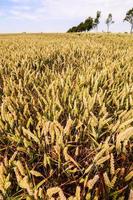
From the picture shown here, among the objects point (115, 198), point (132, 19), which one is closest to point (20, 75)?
point (115, 198)

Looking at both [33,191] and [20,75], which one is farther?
[20,75]

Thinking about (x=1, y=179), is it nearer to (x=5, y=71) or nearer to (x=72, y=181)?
(x=72, y=181)

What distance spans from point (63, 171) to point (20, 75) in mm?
1874

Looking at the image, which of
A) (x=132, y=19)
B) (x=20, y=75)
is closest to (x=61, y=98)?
(x=20, y=75)

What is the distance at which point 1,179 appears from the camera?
3.64ft

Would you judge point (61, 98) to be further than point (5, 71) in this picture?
No

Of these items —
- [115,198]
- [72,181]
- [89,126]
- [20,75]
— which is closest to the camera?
[115,198]

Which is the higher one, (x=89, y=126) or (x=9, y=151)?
(x=89, y=126)

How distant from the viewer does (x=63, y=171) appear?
1.25 meters

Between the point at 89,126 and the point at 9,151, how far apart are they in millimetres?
413

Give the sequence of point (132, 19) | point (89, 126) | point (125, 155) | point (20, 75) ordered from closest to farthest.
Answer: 1. point (125, 155)
2. point (89, 126)
3. point (20, 75)
4. point (132, 19)

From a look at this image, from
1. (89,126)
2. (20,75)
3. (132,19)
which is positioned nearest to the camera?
(89,126)

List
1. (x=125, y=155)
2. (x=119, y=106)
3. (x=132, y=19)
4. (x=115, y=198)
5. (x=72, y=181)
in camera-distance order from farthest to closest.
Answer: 1. (x=132, y=19)
2. (x=119, y=106)
3. (x=125, y=155)
4. (x=72, y=181)
5. (x=115, y=198)

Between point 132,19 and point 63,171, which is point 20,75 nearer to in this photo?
point 63,171
